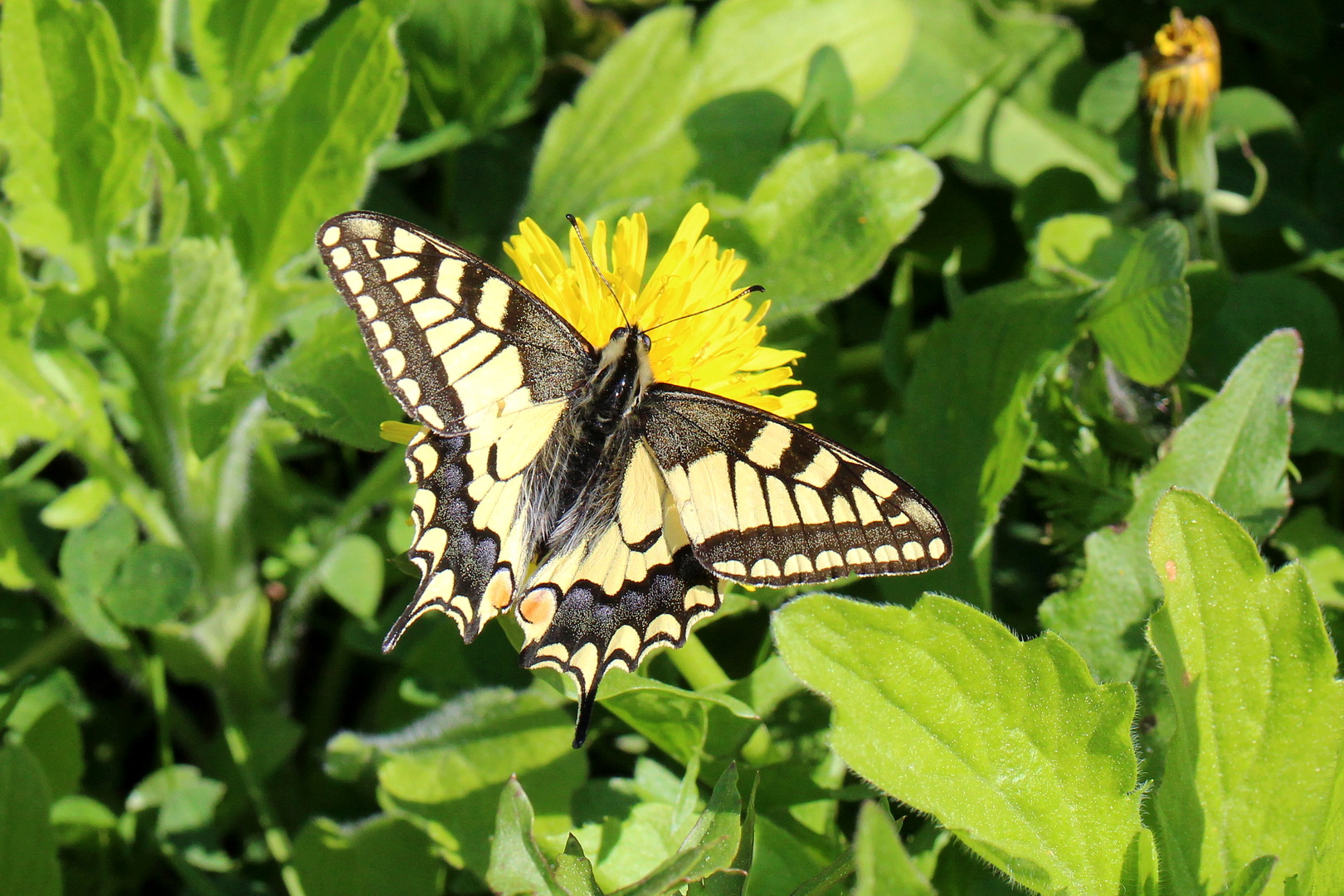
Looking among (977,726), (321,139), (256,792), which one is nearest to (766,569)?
(977,726)

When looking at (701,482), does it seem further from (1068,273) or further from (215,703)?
(215,703)

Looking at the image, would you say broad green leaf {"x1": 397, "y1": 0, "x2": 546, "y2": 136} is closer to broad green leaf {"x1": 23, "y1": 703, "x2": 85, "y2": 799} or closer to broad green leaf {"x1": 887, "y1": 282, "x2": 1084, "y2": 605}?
broad green leaf {"x1": 887, "y1": 282, "x2": 1084, "y2": 605}

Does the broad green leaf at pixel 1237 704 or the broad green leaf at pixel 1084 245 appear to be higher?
the broad green leaf at pixel 1084 245

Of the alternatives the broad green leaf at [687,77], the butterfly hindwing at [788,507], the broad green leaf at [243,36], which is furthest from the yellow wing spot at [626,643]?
the broad green leaf at [243,36]

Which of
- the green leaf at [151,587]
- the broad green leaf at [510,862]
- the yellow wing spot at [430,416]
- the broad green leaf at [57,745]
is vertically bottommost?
the broad green leaf at [57,745]

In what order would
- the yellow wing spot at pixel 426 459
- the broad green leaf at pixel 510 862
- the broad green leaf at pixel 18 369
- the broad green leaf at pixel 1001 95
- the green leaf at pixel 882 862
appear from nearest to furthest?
the green leaf at pixel 882 862
the broad green leaf at pixel 510 862
the yellow wing spot at pixel 426 459
the broad green leaf at pixel 18 369
the broad green leaf at pixel 1001 95

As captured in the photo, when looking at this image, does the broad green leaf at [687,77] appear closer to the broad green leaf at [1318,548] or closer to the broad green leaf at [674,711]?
the broad green leaf at [674,711]
